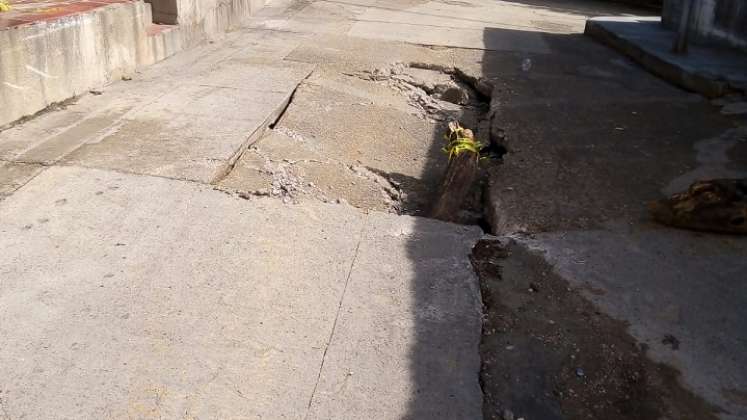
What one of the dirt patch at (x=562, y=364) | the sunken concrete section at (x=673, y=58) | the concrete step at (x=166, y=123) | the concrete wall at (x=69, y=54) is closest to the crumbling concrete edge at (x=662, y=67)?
the sunken concrete section at (x=673, y=58)

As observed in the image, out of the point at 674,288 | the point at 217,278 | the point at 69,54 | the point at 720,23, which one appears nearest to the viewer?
the point at 217,278

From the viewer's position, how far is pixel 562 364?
122 inches

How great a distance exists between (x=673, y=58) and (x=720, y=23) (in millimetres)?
1340

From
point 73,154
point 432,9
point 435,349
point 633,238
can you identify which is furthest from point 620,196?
point 432,9

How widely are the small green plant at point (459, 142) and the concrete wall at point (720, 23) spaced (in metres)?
4.47

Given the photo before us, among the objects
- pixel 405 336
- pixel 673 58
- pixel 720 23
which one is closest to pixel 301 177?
pixel 405 336

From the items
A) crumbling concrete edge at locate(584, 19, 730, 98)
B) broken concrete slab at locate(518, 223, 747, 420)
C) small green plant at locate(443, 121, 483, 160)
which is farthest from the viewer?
crumbling concrete edge at locate(584, 19, 730, 98)

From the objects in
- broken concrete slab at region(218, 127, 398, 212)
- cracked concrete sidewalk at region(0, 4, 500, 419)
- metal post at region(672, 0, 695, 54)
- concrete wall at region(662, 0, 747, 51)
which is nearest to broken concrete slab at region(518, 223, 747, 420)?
cracked concrete sidewalk at region(0, 4, 500, 419)

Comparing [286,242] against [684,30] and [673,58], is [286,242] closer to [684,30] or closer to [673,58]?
[673,58]

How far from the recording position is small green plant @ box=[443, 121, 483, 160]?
5.64 metres

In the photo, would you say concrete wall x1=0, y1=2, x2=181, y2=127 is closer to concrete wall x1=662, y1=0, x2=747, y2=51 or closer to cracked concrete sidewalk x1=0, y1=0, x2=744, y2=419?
cracked concrete sidewalk x1=0, y1=0, x2=744, y2=419

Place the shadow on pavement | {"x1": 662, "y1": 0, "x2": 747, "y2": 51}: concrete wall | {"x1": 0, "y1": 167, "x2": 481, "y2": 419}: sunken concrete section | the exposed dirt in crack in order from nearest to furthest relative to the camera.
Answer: {"x1": 0, "y1": 167, "x2": 481, "y2": 419}: sunken concrete section < the shadow on pavement < the exposed dirt in crack < {"x1": 662, "y1": 0, "x2": 747, "y2": 51}: concrete wall

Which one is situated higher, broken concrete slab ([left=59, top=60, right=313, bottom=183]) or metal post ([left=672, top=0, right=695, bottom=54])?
metal post ([left=672, top=0, right=695, bottom=54])

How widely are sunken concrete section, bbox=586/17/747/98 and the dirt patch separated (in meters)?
4.96
